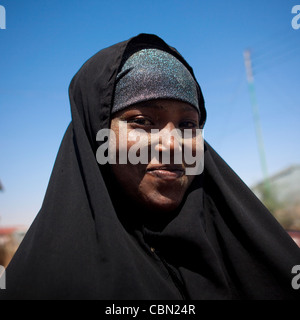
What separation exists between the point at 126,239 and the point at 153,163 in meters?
0.43

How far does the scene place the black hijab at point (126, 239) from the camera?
1.32 m

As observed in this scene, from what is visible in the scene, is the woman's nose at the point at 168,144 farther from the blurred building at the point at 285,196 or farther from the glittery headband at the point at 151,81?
the blurred building at the point at 285,196

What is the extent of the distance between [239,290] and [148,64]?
144 centimetres

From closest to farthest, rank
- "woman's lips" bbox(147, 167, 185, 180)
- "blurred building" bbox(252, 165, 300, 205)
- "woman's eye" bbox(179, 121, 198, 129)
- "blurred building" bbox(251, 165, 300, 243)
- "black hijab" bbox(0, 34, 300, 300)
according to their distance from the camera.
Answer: "black hijab" bbox(0, 34, 300, 300)
"woman's lips" bbox(147, 167, 185, 180)
"woman's eye" bbox(179, 121, 198, 129)
"blurred building" bbox(251, 165, 300, 243)
"blurred building" bbox(252, 165, 300, 205)

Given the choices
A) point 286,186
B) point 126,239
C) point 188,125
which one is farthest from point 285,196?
point 126,239

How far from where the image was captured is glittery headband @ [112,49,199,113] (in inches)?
65.2

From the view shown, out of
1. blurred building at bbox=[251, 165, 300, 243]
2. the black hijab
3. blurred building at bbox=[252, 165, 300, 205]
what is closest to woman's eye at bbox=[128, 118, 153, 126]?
the black hijab

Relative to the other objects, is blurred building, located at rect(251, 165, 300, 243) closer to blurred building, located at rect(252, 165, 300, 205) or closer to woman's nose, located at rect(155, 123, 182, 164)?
blurred building, located at rect(252, 165, 300, 205)

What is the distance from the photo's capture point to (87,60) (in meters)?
2.00

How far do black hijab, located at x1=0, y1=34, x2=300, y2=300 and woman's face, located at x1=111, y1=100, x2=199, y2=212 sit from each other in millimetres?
103
